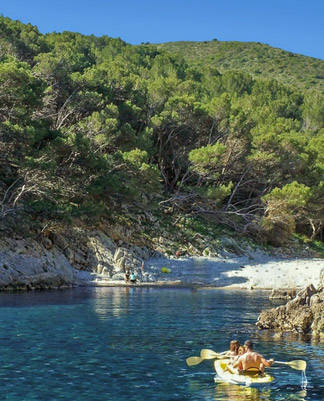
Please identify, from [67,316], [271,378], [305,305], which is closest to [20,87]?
[67,316]

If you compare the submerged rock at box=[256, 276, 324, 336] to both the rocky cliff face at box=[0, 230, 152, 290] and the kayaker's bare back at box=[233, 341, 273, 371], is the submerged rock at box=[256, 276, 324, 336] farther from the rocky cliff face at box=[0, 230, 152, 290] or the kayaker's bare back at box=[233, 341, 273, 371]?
the rocky cliff face at box=[0, 230, 152, 290]

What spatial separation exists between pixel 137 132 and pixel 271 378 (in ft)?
157

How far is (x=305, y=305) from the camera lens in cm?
2738

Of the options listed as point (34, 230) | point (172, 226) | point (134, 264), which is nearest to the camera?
point (34, 230)

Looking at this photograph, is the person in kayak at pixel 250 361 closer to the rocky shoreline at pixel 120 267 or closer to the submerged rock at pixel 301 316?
the submerged rock at pixel 301 316

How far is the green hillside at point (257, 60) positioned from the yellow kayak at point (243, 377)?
441 feet

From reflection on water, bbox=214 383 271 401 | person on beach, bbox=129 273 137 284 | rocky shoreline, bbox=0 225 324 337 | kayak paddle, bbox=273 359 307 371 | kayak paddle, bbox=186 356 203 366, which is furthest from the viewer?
person on beach, bbox=129 273 137 284

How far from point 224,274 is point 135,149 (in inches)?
553

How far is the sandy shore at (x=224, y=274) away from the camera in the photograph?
45.9m

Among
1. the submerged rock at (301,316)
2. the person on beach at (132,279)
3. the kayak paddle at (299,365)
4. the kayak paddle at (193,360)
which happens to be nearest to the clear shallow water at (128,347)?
the kayak paddle at (193,360)

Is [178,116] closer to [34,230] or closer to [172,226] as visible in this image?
[172,226]

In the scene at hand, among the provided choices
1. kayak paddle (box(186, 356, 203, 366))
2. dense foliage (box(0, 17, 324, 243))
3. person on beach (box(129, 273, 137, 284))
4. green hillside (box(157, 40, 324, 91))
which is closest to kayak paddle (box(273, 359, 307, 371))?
kayak paddle (box(186, 356, 203, 366))

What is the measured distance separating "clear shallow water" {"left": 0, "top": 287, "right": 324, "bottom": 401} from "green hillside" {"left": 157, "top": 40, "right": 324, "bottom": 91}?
397 feet

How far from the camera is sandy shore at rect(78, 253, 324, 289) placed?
151 feet
